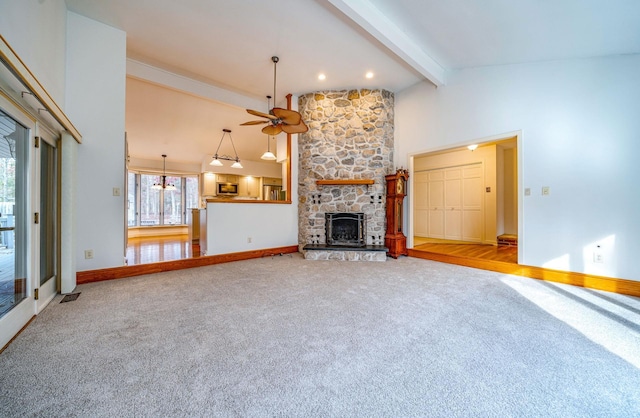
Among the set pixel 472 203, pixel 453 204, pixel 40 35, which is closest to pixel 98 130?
pixel 40 35

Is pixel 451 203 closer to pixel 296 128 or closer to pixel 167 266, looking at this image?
pixel 296 128

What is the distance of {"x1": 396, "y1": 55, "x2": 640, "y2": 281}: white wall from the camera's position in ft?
9.33

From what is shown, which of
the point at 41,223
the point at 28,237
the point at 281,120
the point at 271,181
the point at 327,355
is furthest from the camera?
the point at 271,181

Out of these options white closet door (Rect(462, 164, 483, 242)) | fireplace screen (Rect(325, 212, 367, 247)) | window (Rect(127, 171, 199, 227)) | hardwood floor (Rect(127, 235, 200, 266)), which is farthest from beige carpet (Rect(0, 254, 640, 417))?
window (Rect(127, 171, 199, 227))

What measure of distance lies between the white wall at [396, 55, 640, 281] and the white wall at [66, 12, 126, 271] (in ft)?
17.6

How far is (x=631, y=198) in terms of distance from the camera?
9.21 feet

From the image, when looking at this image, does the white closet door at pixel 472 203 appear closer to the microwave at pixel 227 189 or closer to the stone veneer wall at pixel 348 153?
the stone veneer wall at pixel 348 153

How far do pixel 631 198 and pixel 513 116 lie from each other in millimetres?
1651

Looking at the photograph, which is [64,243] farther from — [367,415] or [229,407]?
[367,415]

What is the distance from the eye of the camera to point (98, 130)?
3.22 m

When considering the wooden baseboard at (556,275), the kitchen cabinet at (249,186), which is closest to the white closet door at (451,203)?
the wooden baseboard at (556,275)

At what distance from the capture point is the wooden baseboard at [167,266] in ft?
10.4

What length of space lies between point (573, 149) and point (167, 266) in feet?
19.5

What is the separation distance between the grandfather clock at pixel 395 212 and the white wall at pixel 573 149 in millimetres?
1381
